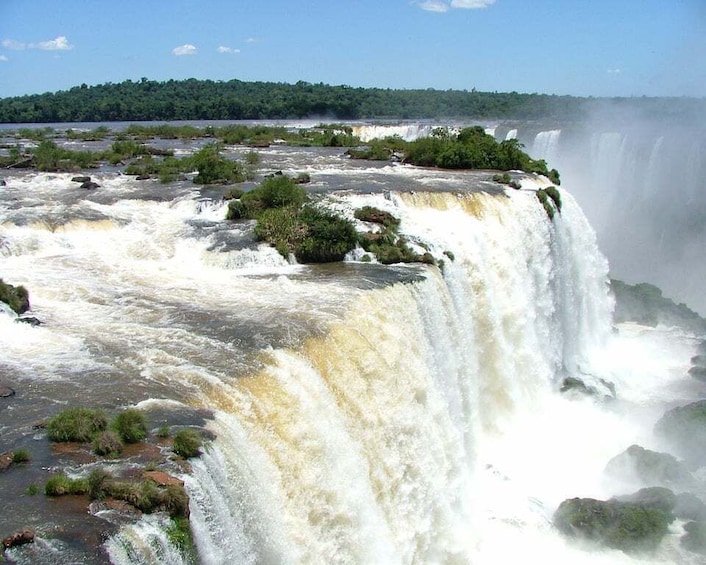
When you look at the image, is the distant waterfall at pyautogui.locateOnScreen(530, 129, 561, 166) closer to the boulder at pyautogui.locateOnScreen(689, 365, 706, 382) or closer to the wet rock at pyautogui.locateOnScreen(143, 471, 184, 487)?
the boulder at pyautogui.locateOnScreen(689, 365, 706, 382)

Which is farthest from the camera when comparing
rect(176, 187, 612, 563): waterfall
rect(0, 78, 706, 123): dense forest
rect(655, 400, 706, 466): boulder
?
rect(0, 78, 706, 123): dense forest

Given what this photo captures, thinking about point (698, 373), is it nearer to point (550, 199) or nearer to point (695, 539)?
point (550, 199)

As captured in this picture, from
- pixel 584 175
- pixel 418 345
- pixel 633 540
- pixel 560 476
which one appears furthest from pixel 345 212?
pixel 584 175

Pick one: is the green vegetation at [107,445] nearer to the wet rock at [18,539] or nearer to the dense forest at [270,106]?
the wet rock at [18,539]

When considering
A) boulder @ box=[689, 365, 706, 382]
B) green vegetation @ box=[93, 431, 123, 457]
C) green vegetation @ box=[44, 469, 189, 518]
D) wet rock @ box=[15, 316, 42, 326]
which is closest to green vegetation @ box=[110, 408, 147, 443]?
green vegetation @ box=[93, 431, 123, 457]

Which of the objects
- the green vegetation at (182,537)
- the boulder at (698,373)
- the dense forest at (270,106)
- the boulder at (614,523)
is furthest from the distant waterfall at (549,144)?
the green vegetation at (182,537)

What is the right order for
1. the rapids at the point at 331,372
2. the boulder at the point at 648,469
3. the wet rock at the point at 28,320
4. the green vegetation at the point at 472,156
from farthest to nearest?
the green vegetation at the point at 472,156, the boulder at the point at 648,469, the wet rock at the point at 28,320, the rapids at the point at 331,372
